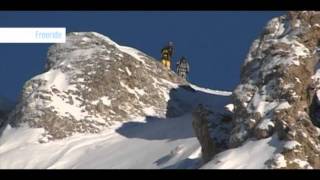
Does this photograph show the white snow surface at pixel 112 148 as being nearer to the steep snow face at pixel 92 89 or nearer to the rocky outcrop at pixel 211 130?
the steep snow face at pixel 92 89

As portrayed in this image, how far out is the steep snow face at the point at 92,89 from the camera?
115 feet

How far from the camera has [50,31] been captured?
33.2ft

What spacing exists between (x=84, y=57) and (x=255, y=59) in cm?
1680

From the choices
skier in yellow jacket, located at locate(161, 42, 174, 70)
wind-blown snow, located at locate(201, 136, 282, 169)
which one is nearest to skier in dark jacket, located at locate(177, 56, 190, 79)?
skier in yellow jacket, located at locate(161, 42, 174, 70)

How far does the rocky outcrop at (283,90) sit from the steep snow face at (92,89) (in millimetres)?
11085

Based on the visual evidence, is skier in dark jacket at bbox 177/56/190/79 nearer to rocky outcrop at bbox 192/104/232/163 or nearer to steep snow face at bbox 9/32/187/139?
steep snow face at bbox 9/32/187/139

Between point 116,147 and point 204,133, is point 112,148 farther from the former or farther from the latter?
point 204,133

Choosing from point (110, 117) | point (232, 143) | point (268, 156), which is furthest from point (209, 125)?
point (110, 117)

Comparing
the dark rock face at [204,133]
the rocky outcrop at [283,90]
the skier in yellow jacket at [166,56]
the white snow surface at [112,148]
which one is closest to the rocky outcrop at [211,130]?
the dark rock face at [204,133]

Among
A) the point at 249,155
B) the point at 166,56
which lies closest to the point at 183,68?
the point at 166,56

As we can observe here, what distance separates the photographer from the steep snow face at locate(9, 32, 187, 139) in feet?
115

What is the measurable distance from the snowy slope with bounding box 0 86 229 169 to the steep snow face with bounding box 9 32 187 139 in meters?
0.75

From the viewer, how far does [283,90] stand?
21.9m
